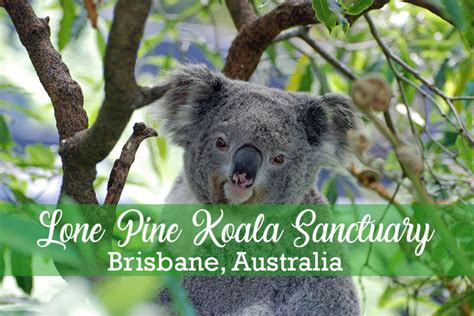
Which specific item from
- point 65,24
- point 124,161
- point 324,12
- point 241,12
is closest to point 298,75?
point 241,12

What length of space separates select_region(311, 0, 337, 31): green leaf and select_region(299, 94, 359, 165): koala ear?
0.70 m

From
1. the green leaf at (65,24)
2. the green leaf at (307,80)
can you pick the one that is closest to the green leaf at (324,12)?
the green leaf at (65,24)

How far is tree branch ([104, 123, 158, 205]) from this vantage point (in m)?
1.40

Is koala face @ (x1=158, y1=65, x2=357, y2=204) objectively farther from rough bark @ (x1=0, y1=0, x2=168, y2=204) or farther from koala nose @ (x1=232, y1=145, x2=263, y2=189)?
rough bark @ (x1=0, y1=0, x2=168, y2=204)

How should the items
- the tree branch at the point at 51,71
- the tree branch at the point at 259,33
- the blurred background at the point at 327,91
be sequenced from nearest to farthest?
the tree branch at the point at 51,71, the tree branch at the point at 259,33, the blurred background at the point at 327,91

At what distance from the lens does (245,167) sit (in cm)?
185

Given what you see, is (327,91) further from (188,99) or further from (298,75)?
(188,99)

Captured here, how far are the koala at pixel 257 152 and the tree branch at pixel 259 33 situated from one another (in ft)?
0.82

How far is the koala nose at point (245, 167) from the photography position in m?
1.84

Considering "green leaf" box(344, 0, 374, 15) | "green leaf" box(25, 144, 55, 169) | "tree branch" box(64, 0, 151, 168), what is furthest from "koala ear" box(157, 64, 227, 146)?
"tree branch" box(64, 0, 151, 168)

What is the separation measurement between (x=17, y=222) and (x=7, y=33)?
4.90m

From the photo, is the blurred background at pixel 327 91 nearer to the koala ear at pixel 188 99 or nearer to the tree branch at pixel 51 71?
the koala ear at pixel 188 99

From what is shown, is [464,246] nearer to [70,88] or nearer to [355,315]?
→ [355,315]

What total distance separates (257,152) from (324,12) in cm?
60
